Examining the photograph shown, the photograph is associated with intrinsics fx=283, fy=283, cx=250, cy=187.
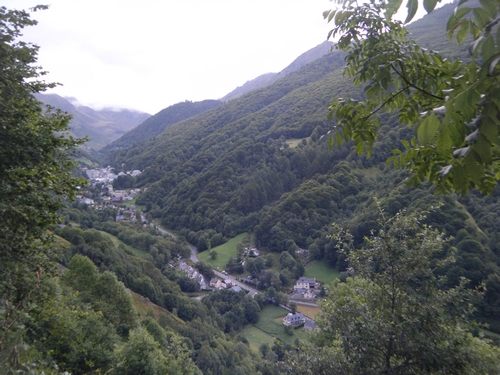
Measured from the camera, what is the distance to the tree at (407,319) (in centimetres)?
453

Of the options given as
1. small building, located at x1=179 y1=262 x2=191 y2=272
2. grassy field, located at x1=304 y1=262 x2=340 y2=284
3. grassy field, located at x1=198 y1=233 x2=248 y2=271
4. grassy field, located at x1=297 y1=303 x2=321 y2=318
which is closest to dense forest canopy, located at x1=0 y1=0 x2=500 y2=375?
grassy field, located at x1=304 y1=262 x2=340 y2=284

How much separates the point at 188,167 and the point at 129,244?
4606 cm

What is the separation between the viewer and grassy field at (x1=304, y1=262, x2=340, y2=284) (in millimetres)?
44094

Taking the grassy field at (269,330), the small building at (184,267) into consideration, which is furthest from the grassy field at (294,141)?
the grassy field at (269,330)

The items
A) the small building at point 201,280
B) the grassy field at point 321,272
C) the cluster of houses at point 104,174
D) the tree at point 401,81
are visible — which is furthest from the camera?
the cluster of houses at point 104,174

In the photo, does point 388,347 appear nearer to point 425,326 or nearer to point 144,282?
point 425,326

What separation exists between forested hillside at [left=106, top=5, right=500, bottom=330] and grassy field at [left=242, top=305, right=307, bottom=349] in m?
12.3

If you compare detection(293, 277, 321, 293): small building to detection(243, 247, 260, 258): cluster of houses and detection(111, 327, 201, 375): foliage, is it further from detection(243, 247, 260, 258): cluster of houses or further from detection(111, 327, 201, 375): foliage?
detection(111, 327, 201, 375): foliage

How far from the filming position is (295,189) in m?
68.5

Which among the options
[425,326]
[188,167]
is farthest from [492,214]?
[188,167]

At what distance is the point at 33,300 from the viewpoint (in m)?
6.39

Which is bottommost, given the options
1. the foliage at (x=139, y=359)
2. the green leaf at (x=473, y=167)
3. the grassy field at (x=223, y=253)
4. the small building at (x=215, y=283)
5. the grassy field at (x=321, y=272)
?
the grassy field at (x=321, y=272)

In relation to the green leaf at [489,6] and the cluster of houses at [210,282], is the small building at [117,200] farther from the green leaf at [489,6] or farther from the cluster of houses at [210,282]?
the green leaf at [489,6]

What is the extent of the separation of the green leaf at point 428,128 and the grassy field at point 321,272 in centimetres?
4556
